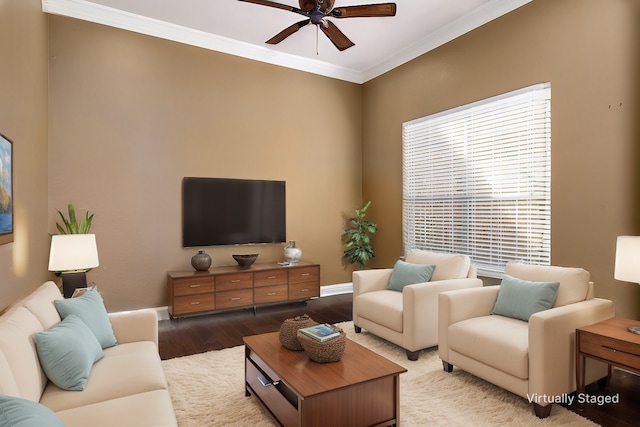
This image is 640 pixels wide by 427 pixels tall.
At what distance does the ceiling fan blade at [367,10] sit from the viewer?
3.02m

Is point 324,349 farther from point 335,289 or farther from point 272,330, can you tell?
point 335,289

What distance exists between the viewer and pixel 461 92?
14.6 ft

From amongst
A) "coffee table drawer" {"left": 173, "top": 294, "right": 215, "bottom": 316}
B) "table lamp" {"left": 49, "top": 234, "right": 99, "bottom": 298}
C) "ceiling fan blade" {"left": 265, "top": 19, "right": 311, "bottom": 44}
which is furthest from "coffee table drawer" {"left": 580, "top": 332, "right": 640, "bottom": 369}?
"table lamp" {"left": 49, "top": 234, "right": 99, "bottom": 298}

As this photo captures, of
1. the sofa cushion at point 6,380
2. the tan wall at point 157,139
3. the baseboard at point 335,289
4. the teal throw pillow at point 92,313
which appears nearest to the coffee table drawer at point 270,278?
the tan wall at point 157,139

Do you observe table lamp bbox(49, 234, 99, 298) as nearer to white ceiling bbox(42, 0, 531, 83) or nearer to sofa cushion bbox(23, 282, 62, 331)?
sofa cushion bbox(23, 282, 62, 331)

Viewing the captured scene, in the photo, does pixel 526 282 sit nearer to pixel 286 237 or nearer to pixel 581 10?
pixel 581 10

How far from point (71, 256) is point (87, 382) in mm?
1532

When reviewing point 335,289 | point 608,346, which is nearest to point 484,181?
point 608,346

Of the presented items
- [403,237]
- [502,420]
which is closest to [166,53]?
[403,237]

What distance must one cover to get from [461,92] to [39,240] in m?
4.72

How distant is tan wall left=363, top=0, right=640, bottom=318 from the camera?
304cm

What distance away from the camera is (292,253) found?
207 inches

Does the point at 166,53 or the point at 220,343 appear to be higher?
the point at 166,53

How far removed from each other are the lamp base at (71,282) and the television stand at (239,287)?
3.56 feet
